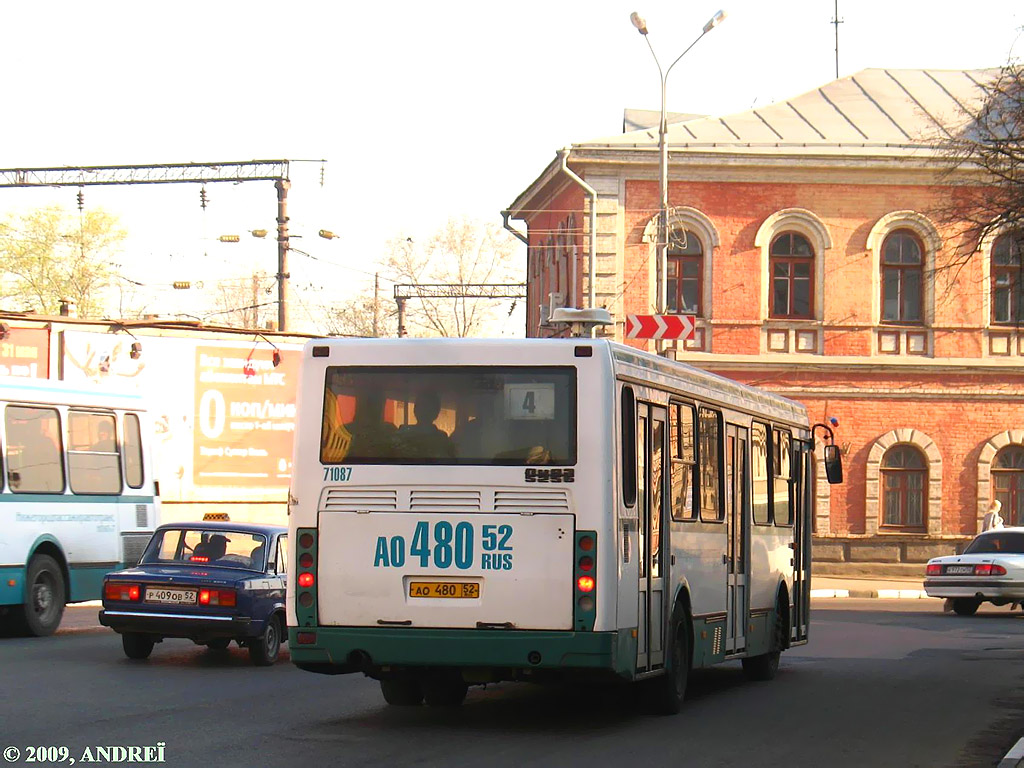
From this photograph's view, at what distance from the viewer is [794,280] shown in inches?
1558

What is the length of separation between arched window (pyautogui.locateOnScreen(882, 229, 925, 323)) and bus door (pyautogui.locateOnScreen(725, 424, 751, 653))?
25353 millimetres

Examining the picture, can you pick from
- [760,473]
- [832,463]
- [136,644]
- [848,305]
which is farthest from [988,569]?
[136,644]

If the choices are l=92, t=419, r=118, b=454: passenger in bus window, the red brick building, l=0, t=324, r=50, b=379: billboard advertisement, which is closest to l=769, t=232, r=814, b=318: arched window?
the red brick building

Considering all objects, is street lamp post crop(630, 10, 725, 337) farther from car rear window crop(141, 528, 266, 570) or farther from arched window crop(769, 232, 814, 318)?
car rear window crop(141, 528, 266, 570)

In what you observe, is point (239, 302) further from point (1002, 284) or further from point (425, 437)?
point (425, 437)

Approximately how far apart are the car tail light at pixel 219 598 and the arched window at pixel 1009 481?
27692 millimetres

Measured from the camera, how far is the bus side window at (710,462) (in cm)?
1388

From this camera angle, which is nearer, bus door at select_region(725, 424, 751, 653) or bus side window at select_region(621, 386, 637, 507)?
bus side window at select_region(621, 386, 637, 507)

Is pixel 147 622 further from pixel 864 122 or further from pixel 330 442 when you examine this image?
pixel 864 122

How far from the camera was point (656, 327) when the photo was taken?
2897 cm

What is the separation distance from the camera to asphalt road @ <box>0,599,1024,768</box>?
10.4 meters

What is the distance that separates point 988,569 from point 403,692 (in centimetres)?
1850

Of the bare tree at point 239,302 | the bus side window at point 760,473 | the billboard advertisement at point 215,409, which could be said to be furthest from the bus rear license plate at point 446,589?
the bare tree at point 239,302

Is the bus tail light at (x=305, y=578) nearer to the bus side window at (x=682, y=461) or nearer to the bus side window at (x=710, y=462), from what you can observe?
the bus side window at (x=682, y=461)
